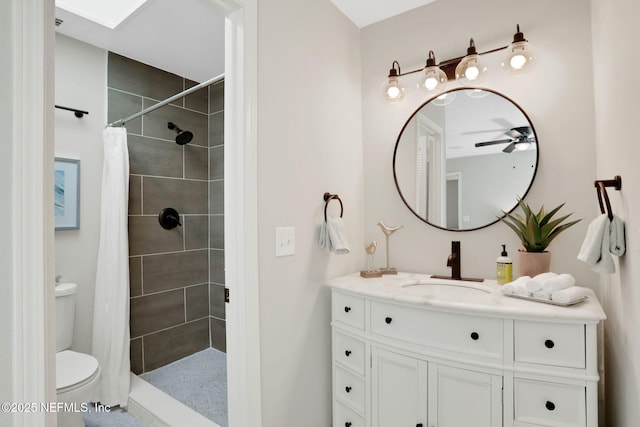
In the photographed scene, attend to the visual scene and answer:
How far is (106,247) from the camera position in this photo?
7.29 feet

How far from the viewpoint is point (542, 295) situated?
1248 millimetres

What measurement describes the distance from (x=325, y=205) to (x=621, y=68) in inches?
49.3

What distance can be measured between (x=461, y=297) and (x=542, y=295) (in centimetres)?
30

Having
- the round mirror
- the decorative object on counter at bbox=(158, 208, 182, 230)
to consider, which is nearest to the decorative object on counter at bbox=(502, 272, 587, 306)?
the round mirror

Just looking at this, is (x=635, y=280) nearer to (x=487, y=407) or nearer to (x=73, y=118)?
(x=487, y=407)

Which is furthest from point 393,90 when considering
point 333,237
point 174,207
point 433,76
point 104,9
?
point 174,207

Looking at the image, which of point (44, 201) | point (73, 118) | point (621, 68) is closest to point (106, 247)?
point (73, 118)

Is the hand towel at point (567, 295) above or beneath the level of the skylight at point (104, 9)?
beneath

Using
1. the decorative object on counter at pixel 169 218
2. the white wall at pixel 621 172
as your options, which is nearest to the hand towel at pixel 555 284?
the white wall at pixel 621 172

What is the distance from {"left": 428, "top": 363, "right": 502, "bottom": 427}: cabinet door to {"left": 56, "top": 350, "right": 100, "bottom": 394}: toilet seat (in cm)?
173

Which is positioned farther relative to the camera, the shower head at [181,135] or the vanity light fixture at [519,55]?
the shower head at [181,135]

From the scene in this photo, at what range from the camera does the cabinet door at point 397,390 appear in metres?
1.37

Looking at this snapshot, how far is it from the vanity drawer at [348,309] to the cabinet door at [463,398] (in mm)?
374

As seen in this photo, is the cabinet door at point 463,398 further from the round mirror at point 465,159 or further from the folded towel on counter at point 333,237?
the round mirror at point 465,159
